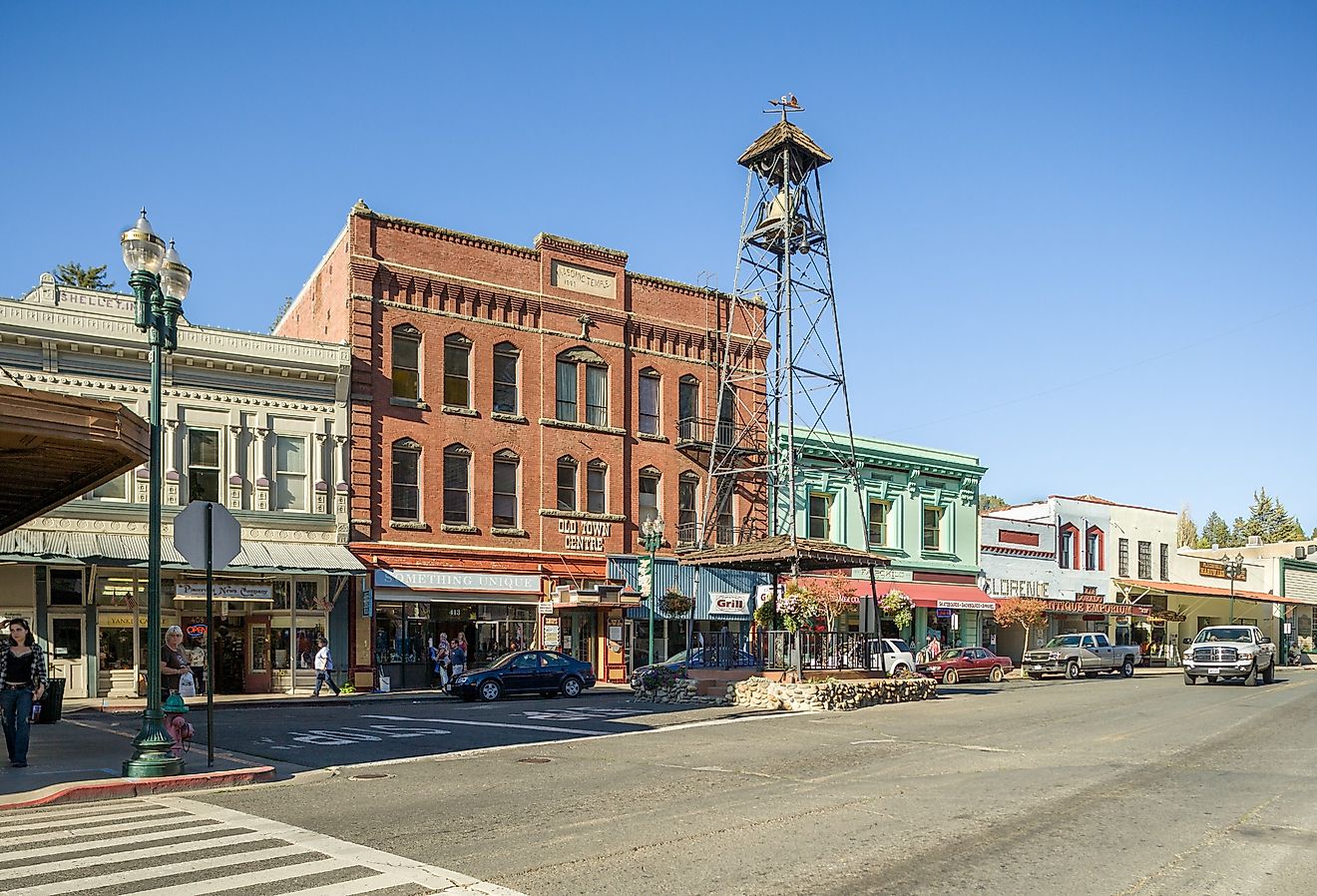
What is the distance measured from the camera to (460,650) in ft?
110

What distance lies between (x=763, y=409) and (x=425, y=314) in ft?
45.0

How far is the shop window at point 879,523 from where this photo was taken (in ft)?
151

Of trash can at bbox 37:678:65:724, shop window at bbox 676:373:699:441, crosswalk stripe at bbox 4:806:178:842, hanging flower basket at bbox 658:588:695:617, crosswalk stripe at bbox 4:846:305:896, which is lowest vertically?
trash can at bbox 37:678:65:724

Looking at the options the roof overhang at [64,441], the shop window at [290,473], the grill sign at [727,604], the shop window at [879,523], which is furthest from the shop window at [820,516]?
the roof overhang at [64,441]

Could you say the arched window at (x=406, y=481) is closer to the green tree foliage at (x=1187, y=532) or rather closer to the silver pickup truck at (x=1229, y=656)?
the silver pickup truck at (x=1229, y=656)

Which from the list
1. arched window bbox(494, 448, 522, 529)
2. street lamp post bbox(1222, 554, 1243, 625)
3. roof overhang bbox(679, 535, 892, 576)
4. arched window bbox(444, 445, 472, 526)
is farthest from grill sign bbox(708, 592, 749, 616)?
street lamp post bbox(1222, 554, 1243, 625)

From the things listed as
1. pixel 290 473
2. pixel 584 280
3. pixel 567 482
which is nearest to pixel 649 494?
pixel 567 482

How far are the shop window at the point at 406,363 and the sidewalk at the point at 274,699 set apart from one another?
353 inches

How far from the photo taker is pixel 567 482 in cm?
3875

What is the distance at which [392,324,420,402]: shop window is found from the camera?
35.4 meters

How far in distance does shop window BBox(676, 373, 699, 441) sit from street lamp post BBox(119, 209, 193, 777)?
28.2m

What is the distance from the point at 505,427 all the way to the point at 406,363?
3798 millimetres

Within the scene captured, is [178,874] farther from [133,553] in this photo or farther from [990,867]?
[133,553]

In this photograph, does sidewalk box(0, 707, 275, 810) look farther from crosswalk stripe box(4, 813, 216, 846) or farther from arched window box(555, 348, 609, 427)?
arched window box(555, 348, 609, 427)
